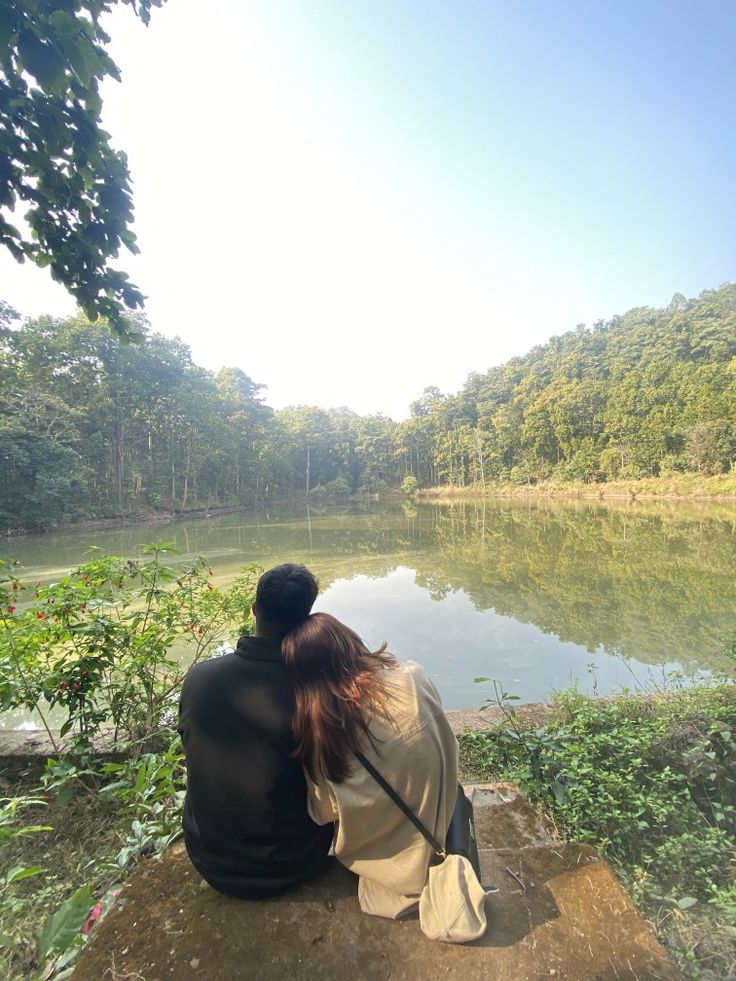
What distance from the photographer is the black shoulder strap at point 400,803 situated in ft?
3.17

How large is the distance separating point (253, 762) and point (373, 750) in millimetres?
277

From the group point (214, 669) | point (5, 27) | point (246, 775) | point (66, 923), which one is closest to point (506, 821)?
point (246, 775)

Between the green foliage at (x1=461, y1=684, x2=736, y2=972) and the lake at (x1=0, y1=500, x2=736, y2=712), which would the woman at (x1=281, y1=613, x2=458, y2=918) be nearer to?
the green foliage at (x1=461, y1=684, x2=736, y2=972)

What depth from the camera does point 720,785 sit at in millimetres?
1968

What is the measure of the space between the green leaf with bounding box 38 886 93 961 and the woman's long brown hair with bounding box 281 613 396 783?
42 centimetres

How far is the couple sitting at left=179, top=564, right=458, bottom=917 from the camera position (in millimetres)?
972

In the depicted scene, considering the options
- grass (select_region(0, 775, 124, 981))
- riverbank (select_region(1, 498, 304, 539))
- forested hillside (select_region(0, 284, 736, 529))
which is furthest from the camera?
forested hillside (select_region(0, 284, 736, 529))

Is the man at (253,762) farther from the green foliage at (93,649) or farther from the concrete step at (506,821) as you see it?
the green foliage at (93,649)

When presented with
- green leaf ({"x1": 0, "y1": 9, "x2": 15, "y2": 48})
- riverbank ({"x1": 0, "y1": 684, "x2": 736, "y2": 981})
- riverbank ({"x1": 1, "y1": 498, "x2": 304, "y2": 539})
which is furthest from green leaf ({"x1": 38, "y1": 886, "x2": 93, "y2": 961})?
riverbank ({"x1": 1, "y1": 498, "x2": 304, "y2": 539})

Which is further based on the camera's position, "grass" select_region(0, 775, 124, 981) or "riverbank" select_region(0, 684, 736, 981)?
"riverbank" select_region(0, 684, 736, 981)

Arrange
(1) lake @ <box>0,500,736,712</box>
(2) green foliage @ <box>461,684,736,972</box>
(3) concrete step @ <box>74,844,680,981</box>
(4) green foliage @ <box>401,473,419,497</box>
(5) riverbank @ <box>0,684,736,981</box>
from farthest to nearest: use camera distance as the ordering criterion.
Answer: (4) green foliage @ <box>401,473,419,497</box>
(1) lake @ <box>0,500,736,712</box>
(2) green foliage @ <box>461,684,736,972</box>
(5) riverbank @ <box>0,684,736,981</box>
(3) concrete step @ <box>74,844,680,981</box>

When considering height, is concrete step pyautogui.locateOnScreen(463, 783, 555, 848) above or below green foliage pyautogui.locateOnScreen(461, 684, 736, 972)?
above

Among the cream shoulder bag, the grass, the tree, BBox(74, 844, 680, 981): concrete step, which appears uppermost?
the tree

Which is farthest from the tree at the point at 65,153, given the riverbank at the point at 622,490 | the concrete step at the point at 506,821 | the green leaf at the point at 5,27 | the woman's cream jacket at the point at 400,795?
the riverbank at the point at 622,490
